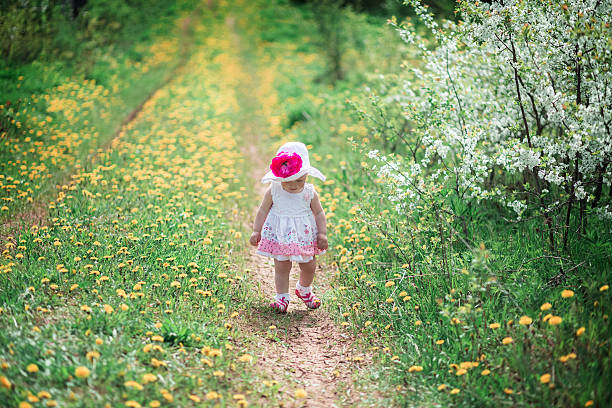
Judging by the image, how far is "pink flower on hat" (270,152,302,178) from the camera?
3.69 meters

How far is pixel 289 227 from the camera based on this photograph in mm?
3910

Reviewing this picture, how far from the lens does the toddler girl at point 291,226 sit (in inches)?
152

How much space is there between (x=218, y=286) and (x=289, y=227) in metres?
0.80

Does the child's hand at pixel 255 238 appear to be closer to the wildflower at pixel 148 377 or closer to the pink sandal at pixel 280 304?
the pink sandal at pixel 280 304

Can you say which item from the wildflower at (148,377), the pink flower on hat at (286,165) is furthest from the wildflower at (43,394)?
the pink flower on hat at (286,165)

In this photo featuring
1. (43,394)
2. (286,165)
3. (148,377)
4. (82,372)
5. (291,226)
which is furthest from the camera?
(291,226)

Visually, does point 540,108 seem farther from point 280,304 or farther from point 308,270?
point 280,304

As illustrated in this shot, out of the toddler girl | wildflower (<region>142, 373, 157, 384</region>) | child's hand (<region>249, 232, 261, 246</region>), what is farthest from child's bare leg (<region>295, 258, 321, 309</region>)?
wildflower (<region>142, 373, 157, 384</region>)

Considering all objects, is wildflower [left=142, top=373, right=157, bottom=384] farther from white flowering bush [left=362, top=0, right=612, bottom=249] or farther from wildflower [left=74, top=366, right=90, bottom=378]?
white flowering bush [left=362, top=0, right=612, bottom=249]

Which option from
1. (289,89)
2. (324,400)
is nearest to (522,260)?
(324,400)

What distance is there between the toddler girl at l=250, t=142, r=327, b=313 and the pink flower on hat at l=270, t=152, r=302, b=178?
48 millimetres

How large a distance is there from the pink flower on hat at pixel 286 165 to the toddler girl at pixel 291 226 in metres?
0.05

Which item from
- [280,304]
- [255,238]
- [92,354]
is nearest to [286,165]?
[255,238]

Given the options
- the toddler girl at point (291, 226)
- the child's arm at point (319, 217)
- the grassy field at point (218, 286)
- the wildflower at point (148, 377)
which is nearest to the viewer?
the wildflower at point (148, 377)
